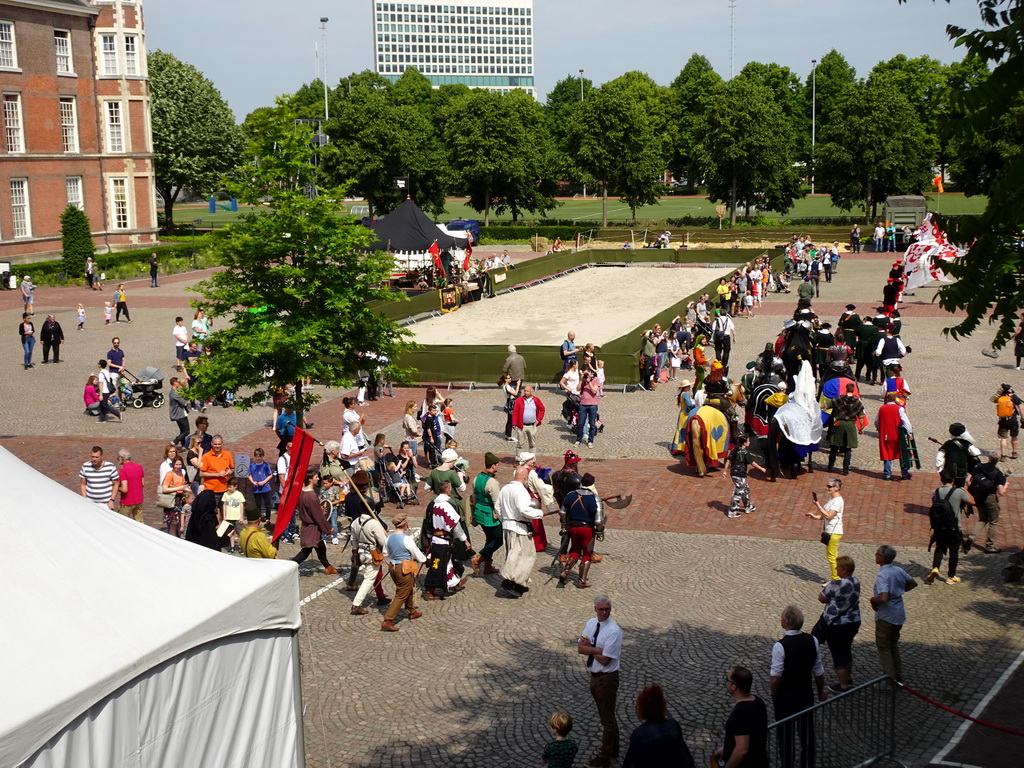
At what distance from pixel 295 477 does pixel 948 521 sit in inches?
309

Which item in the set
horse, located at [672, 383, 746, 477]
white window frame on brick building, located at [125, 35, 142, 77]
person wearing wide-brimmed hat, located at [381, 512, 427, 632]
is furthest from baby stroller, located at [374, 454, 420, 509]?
white window frame on brick building, located at [125, 35, 142, 77]

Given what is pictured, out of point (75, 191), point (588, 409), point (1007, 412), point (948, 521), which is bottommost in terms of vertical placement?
point (948, 521)

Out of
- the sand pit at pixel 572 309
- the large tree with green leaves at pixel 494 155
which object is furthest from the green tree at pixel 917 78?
the sand pit at pixel 572 309

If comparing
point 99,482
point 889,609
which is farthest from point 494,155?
point 889,609

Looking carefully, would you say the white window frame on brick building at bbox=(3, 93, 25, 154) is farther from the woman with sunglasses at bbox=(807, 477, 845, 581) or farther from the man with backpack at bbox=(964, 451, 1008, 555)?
the man with backpack at bbox=(964, 451, 1008, 555)

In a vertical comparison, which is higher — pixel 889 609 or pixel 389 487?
pixel 889 609

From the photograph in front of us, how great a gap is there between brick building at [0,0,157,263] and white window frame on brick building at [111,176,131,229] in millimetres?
53

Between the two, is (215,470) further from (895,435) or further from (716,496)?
(895,435)

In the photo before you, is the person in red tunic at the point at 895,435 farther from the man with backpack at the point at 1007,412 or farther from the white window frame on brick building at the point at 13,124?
the white window frame on brick building at the point at 13,124

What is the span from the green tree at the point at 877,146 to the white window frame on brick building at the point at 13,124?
44.6 m

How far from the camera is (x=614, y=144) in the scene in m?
71.3

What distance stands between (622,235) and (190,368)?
4936 centimetres

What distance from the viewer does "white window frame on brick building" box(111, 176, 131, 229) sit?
5828 centimetres

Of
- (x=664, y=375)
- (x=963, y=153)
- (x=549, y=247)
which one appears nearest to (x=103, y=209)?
(x=549, y=247)
